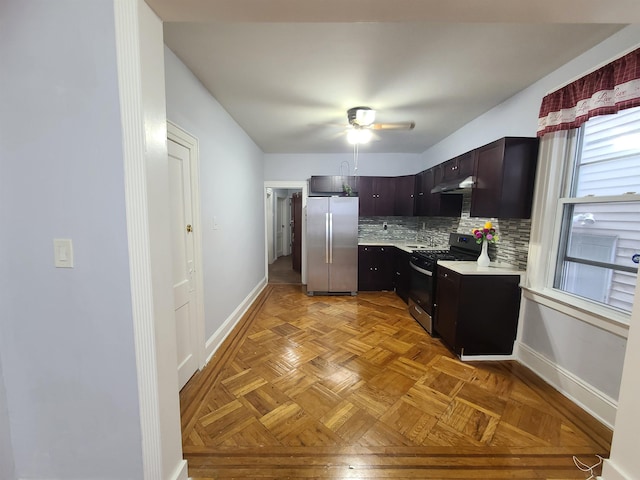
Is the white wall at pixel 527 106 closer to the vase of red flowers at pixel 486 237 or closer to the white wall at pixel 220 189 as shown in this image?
the vase of red flowers at pixel 486 237

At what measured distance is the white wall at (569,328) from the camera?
1554 mm

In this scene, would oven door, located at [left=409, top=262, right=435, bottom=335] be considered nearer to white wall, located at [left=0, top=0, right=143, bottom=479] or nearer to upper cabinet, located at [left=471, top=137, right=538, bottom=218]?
upper cabinet, located at [left=471, top=137, right=538, bottom=218]

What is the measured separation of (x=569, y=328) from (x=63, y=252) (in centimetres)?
317

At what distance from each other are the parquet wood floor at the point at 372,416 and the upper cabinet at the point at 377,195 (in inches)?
95.4

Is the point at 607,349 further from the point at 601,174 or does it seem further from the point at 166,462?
the point at 166,462

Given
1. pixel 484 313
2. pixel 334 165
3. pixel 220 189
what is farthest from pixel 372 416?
pixel 334 165

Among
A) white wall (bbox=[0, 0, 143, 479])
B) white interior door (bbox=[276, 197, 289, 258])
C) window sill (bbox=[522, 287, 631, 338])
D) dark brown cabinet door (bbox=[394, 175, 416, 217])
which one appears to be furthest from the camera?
white interior door (bbox=[276, 197, 289, 258])

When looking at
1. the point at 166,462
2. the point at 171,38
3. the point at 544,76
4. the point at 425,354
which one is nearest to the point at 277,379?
the point at 166,462

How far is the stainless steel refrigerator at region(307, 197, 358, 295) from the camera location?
12.9 feet

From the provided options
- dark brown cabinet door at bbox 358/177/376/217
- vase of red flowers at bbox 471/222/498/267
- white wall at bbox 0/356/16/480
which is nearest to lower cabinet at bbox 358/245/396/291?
dark brown cabinet door at bbox 358/177/376/217

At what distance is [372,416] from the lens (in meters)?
1.63

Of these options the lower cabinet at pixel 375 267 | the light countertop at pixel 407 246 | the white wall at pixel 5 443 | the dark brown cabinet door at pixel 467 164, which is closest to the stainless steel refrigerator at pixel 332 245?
the lower cabinet at pixel 375 267

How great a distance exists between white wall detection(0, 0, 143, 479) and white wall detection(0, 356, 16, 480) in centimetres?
2

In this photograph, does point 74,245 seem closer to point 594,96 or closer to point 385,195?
point 594,96
